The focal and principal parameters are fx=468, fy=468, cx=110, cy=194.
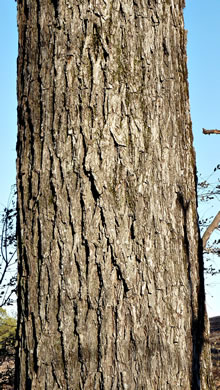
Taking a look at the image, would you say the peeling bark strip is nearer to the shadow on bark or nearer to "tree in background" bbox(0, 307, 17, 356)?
the shadow on bark

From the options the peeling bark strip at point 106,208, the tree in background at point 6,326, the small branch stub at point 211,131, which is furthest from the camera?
the tree in background at point 6,326

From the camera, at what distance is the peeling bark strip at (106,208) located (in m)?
1.69

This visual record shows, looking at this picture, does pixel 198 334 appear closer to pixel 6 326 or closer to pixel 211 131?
pixel 211 131

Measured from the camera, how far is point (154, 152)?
1849 mm

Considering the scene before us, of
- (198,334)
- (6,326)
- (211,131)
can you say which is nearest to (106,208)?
(198,334)

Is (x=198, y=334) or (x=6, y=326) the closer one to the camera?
(x=198, y=334)

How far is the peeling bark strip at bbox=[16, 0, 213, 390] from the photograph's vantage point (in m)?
1.69

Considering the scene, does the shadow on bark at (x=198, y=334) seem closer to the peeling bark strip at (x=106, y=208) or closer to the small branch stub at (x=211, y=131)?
the peeling bark strip at (x=106, y=208)

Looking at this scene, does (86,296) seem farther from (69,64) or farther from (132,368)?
(69,64)

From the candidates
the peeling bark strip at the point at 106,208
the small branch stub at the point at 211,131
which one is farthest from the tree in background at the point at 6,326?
the peeling bark strip at the point at 106,208

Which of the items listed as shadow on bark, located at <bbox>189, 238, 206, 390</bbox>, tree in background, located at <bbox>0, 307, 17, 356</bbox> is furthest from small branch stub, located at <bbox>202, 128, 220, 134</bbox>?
tree in background, located at <bbox>0, 307, 17, 356</bbox>

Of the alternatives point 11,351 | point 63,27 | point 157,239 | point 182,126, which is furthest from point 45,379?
point 11,351

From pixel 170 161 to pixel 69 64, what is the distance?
56cm

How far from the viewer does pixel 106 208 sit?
1745 mm
